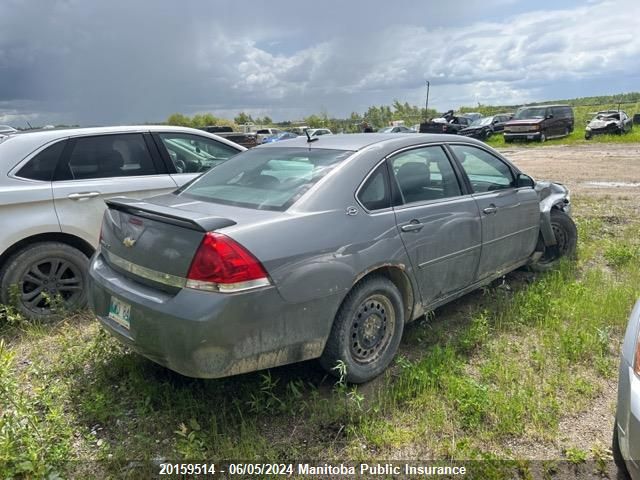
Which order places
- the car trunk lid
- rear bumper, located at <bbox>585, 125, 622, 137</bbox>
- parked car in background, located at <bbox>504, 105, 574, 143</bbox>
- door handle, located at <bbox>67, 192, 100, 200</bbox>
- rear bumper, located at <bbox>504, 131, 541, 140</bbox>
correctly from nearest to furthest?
the car trunk lid, door handle, located at <bbox>67, 192, 100, 200</bbox>, parked car in background, located at <bbox>504, 105, 574, 143</bbox>, rear bumper, located at <bbox>504, 131, 541, 140</bbox>, rear bumper, located at <bbox>585, 125, 622, 137</bbox>

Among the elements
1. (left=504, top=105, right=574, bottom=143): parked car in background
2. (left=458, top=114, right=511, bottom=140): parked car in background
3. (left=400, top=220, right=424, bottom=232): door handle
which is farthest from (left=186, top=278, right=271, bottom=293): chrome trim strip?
(left=458, top=114, right=511, bottom=140): parked car in background

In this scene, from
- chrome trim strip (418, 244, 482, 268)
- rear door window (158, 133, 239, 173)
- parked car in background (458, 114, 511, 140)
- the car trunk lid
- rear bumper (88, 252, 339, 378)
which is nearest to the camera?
rear bumper (88, 252, 339, 378)

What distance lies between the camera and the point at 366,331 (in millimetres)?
3150

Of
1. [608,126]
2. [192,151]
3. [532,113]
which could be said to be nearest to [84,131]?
[192,151]

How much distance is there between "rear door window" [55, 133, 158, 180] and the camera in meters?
4.39

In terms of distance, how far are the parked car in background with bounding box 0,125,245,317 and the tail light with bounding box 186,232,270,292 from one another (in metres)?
2.29

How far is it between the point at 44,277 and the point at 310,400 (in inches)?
106

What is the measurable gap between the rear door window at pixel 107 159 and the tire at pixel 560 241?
428 centimetres

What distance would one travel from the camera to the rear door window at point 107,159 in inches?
173

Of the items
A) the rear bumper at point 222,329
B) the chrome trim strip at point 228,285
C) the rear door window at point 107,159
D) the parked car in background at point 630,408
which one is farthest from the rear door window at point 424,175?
the rear door window at point 107,159

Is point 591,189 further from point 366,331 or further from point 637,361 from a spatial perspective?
point 637,361

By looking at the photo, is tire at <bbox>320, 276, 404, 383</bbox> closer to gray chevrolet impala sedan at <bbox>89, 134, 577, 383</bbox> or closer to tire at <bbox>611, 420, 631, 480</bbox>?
gray chevrolet impala sedan at <bbox>89, 134, 577, 383</bbox>

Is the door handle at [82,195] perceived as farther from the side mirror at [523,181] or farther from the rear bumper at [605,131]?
the rear bumper at [605,131]

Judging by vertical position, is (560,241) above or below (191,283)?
below
